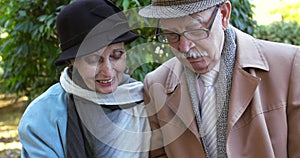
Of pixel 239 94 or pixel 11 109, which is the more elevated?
pixel 239 94

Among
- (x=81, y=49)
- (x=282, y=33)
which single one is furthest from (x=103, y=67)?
(x=282, y=33)

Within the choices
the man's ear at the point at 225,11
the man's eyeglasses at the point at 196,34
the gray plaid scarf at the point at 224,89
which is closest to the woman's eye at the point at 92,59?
the man's eyeglasses at the point at 196,34

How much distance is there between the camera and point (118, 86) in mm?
2285

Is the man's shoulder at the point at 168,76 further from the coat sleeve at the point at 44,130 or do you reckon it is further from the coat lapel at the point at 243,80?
the coat sleeve at the point at 44,130

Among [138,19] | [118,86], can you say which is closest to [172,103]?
[118,86]

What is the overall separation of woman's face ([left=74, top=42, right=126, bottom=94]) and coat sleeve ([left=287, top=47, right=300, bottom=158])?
2.58ft

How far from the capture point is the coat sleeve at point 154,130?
2.33 metres

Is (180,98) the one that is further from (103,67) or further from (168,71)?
(103,67)

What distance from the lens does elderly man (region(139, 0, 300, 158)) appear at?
207 centimetres

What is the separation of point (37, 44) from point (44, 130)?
69.9 inches

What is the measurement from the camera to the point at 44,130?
202 cm

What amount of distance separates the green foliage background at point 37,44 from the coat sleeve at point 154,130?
579 mm

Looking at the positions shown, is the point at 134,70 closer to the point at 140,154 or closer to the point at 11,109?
the point at 140,154

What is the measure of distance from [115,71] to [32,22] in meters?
1.72
